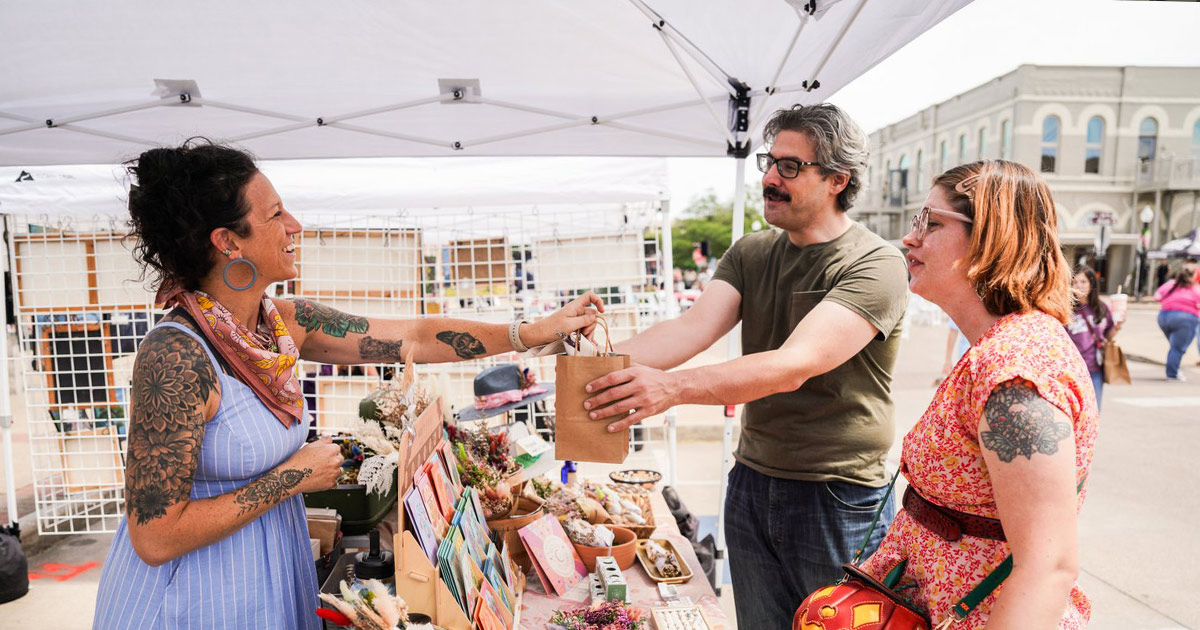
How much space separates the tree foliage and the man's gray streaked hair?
35.4 metres

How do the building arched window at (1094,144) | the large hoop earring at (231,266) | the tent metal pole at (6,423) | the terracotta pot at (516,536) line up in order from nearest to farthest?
the large hoop earring at (231,266) < the terracotta pot at (516,536) < the tent metal pole at (6,423) < the building arched window at (1094,144)

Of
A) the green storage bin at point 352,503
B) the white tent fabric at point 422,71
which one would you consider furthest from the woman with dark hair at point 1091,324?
the green storage bin at point 352,503

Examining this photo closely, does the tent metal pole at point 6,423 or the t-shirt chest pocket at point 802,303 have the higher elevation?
the t-shirt chest pocket at point 802,303

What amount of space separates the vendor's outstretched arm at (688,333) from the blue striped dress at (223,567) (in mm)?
1184

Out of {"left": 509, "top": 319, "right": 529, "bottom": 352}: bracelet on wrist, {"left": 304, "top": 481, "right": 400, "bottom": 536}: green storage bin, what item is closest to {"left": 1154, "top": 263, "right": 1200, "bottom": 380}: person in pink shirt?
{"left": 509, "top": 319, "right": 529, "bottom": 352}: bracelet on wrist

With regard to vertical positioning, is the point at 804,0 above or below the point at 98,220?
above

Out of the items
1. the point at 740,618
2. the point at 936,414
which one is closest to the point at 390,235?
the point at 740,618

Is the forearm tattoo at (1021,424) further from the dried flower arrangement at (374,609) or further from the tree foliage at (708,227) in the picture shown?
the tree foliage at (708,227)

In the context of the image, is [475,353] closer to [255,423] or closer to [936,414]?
[255,423]

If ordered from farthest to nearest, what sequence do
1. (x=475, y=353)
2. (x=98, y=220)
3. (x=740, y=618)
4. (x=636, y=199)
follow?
(x=98, y=220)
(x=636, y=199)
(x=740, y=618)
(x=475, y=353)

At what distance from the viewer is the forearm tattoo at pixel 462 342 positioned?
85.4 inches

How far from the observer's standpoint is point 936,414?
54.4 inches

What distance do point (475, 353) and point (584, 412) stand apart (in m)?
0.67

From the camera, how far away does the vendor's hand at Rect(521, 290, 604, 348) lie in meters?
1.93
